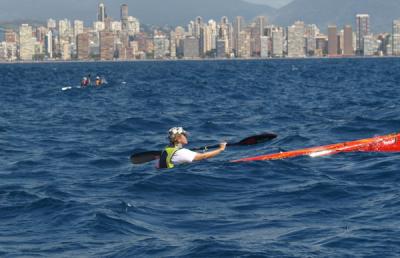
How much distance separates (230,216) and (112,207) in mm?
2103

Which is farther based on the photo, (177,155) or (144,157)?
(144,157)

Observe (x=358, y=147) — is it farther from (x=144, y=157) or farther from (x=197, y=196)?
(x=197, y=196)

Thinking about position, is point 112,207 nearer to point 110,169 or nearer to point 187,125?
point 110,169

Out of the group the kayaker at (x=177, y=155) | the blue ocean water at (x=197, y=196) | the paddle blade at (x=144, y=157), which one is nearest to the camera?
the blue ocean water at (x=197, y=196)

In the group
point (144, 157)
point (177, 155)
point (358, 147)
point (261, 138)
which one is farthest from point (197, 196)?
point (358, 147)

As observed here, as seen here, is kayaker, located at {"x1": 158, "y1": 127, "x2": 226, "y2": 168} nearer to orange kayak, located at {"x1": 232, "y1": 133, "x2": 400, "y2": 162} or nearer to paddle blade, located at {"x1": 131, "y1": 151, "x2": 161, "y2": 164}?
paddle blade, located at {"x1": 131, "y1": 151, "x2": 161, "y2": 164}

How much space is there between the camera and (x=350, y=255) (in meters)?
11.3

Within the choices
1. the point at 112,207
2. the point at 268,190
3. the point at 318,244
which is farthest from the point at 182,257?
the point at 268,190

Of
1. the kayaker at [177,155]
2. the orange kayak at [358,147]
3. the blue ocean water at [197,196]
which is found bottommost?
the blue ocean water at [197,196]

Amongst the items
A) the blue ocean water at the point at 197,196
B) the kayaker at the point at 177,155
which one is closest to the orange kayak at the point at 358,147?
the blue ocean water at the point at 197,196

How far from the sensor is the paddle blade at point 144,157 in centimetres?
1927

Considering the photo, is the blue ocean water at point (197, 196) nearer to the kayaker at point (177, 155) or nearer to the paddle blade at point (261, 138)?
the kayaker at point (177, 155)

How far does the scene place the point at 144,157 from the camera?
1927cm

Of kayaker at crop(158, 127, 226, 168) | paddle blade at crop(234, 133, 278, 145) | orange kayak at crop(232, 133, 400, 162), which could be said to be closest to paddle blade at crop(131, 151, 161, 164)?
kayaker at crop(158, 127, 226, 168)
